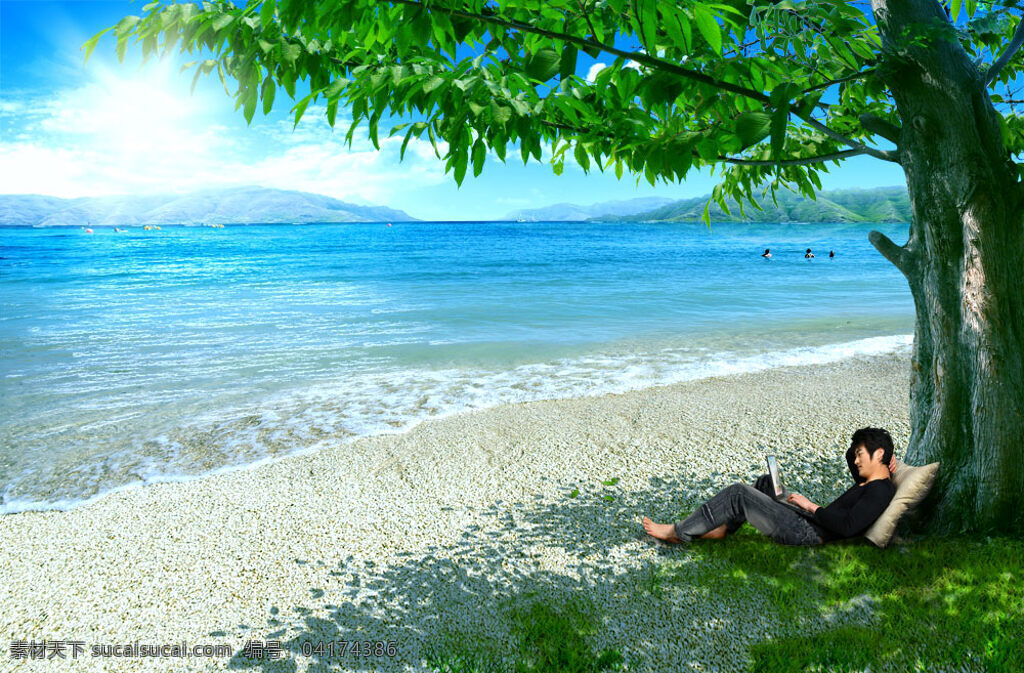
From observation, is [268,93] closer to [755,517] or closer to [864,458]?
[755,517]

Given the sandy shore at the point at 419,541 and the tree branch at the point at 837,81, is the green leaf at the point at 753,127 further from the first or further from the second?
the sandy shore at the point at 419,541

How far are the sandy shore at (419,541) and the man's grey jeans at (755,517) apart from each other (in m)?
0.41

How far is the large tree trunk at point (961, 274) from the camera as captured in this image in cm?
412

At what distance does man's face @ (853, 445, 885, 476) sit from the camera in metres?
4.80

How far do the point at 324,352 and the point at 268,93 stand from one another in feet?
42.2

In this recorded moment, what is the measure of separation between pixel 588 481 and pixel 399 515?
2002 millimetres

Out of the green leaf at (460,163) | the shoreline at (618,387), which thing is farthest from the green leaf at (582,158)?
the shoreline at (618,387)

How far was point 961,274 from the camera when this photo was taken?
4.35m

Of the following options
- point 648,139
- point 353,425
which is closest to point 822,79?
point 648,139

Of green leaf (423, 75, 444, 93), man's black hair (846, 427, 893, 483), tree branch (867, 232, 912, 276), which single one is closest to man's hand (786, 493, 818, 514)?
man's black hair (846, 427, 893, 483)

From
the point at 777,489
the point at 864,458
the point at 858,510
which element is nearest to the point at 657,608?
the point at 777,489

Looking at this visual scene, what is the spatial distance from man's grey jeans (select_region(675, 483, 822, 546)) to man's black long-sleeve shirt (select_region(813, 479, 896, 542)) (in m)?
0.14

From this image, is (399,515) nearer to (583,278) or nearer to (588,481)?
(588,481)

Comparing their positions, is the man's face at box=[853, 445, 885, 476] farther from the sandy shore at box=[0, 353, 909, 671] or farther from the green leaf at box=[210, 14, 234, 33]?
the green leaf at box=[210, 14, 234, 33]
